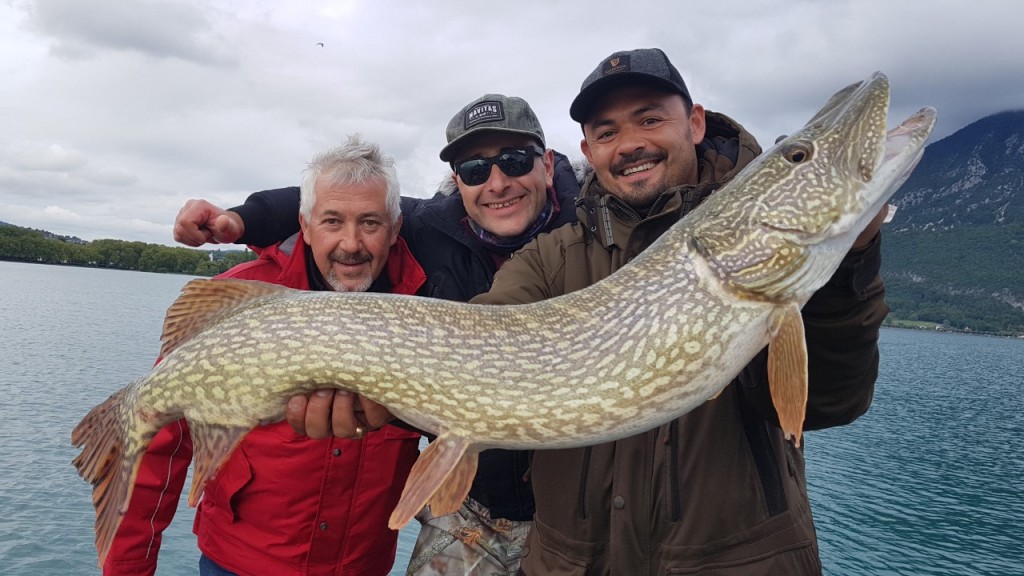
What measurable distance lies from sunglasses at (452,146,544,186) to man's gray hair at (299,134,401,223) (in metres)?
0.42

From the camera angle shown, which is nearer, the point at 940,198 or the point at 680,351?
the point at 680,351

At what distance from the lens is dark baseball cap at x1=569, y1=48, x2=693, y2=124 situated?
2672mm

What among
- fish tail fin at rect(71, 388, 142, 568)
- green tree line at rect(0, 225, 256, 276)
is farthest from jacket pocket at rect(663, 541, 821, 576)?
green tree line at rect(0, 225, 256, 276)

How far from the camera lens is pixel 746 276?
6.39ft

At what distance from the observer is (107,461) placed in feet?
8.14

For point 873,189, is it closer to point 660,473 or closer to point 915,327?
point 660,473

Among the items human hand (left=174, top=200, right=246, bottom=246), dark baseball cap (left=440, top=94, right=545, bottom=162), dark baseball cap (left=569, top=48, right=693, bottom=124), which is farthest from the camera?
dark baseball cap (left=440, top=94, right=545, bottom=162)

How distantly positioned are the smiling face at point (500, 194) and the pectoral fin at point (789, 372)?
176 centimetres

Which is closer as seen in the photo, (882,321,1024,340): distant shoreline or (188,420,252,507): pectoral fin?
(188,420,252,507): pectoral fin

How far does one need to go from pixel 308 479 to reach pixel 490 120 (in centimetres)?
216

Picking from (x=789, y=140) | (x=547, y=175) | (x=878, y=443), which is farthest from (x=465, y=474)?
(x=878, y=443)

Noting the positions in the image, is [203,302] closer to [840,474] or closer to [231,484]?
[231,484]

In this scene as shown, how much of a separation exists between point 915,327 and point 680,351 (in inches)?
4181

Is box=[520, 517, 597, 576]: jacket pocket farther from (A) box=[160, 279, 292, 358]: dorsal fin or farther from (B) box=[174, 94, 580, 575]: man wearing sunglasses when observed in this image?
(A) box=[160, 279, 292, 358]: dorsal fin
